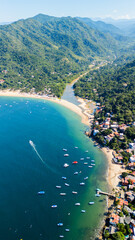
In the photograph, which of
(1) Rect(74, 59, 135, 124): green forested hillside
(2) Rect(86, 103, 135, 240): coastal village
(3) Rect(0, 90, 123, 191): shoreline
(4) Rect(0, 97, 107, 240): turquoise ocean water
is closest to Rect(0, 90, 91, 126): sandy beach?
(3) Rect(0, 90, 123, 191): shoreline

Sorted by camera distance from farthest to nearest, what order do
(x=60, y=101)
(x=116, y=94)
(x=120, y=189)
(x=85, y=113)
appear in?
(x=60, y=101) → (x=116, y=94) → (x=85, y=113) → (x=120, y=189)

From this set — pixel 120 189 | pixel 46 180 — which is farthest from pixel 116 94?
pixel 46 180

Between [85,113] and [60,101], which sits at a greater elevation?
[60,101]

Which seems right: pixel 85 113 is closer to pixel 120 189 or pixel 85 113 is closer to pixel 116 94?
pixel 116 94

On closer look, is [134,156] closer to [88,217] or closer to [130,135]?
[130,135]

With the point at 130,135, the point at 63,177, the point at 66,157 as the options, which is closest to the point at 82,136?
the point at 66,157

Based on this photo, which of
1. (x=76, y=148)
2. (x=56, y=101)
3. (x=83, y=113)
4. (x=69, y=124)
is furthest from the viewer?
(x=56, y=101)

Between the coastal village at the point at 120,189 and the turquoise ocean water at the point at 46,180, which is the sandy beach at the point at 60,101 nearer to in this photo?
the turquoise ocean water at the point at 46,180
